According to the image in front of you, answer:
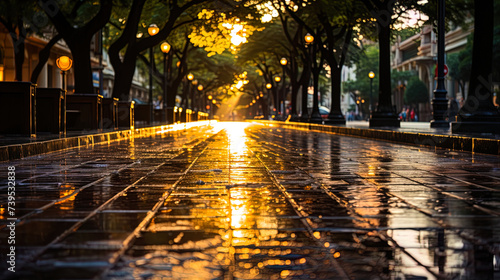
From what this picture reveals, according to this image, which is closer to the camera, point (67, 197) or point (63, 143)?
point (67, 197)

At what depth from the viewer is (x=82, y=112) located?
79.8 ft

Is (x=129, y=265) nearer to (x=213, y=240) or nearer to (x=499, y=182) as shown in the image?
(x=213, y=240)

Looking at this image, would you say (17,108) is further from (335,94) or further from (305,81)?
(305,81)

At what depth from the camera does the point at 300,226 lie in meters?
5.25

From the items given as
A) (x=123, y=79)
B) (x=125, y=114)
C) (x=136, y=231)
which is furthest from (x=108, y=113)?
(x=136, y=231)

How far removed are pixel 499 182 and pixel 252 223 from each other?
14.3ft

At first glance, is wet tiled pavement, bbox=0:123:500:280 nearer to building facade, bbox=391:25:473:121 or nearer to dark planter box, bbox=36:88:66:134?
dark planter box, bbox=36:88:66:134

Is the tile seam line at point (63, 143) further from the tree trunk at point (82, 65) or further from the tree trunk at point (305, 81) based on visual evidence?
the tree trunk at point (305, 81)

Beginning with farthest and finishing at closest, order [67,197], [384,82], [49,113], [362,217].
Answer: [384,82]
[49,113]
[67,197]
[362,217]

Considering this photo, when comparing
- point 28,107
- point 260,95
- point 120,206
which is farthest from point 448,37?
point 120,206

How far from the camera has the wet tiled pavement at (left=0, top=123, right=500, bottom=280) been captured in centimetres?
388

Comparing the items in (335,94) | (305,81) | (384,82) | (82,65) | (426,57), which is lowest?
(335,94)

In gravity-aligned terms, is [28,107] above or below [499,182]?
above

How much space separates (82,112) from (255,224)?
1990 centimetres
